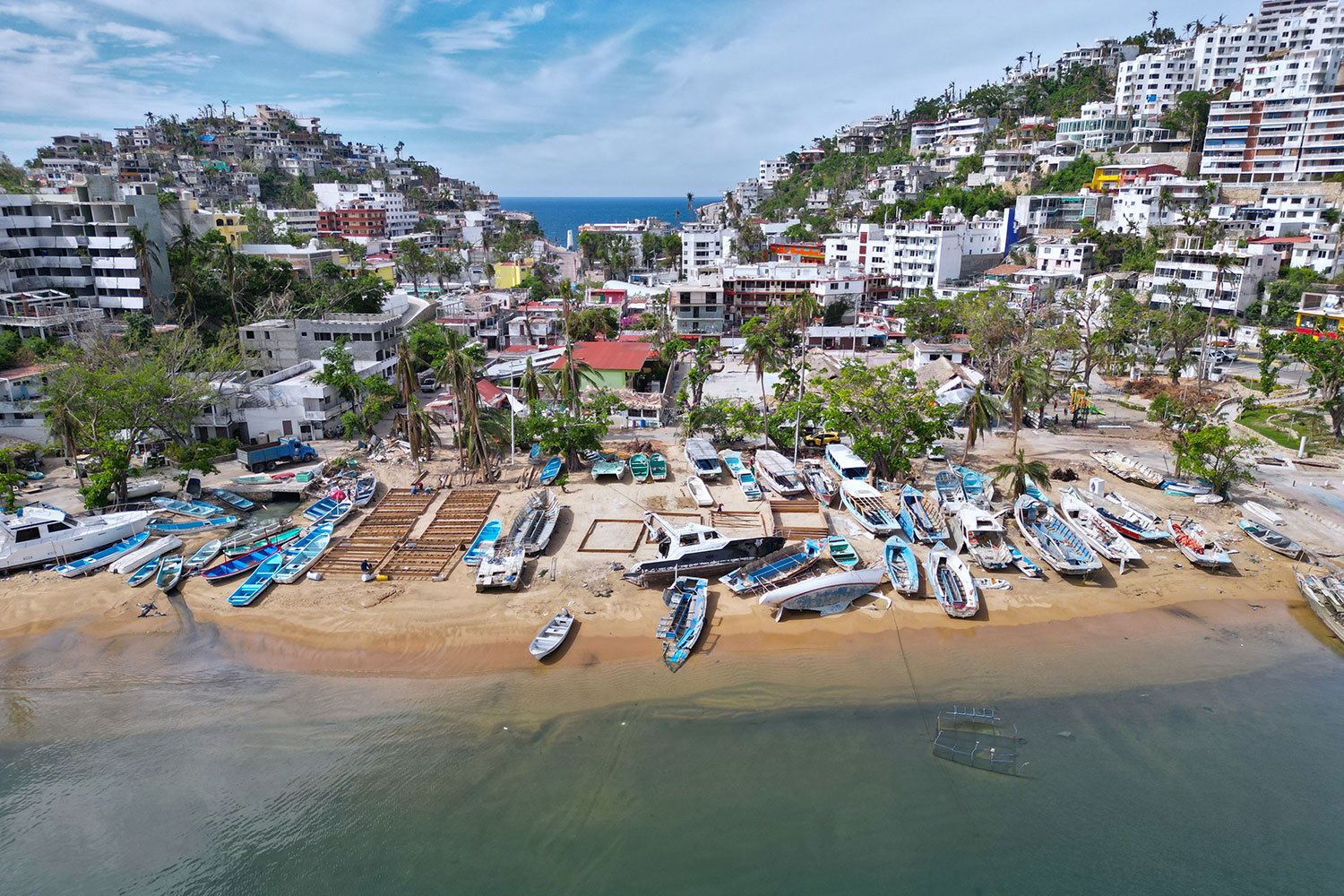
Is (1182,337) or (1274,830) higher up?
(1182,337)

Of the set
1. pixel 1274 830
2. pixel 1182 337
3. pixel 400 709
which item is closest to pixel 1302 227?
pixel 1182 337

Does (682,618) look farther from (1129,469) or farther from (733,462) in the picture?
(1129,469)

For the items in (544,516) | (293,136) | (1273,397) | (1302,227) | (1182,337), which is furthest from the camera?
(293,136)

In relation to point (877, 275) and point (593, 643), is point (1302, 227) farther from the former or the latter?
point (593, 643)

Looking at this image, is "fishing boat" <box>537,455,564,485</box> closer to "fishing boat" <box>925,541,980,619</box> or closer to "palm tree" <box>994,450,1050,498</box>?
"fishing boat" <box>925,541,980,619</box>

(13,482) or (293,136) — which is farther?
(293,136)

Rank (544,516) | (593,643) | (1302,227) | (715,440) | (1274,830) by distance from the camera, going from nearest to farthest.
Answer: (1274,830)
(593,643)
(544,516)
(715,440)
(1302,227)

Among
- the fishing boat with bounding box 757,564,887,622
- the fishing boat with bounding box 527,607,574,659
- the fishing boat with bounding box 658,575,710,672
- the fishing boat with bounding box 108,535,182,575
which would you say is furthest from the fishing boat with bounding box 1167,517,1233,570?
the fishing boat with bounding box 108,535,182,575

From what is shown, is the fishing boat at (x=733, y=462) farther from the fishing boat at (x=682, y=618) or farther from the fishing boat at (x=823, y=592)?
the fishing boat at (x=823, y=592)
